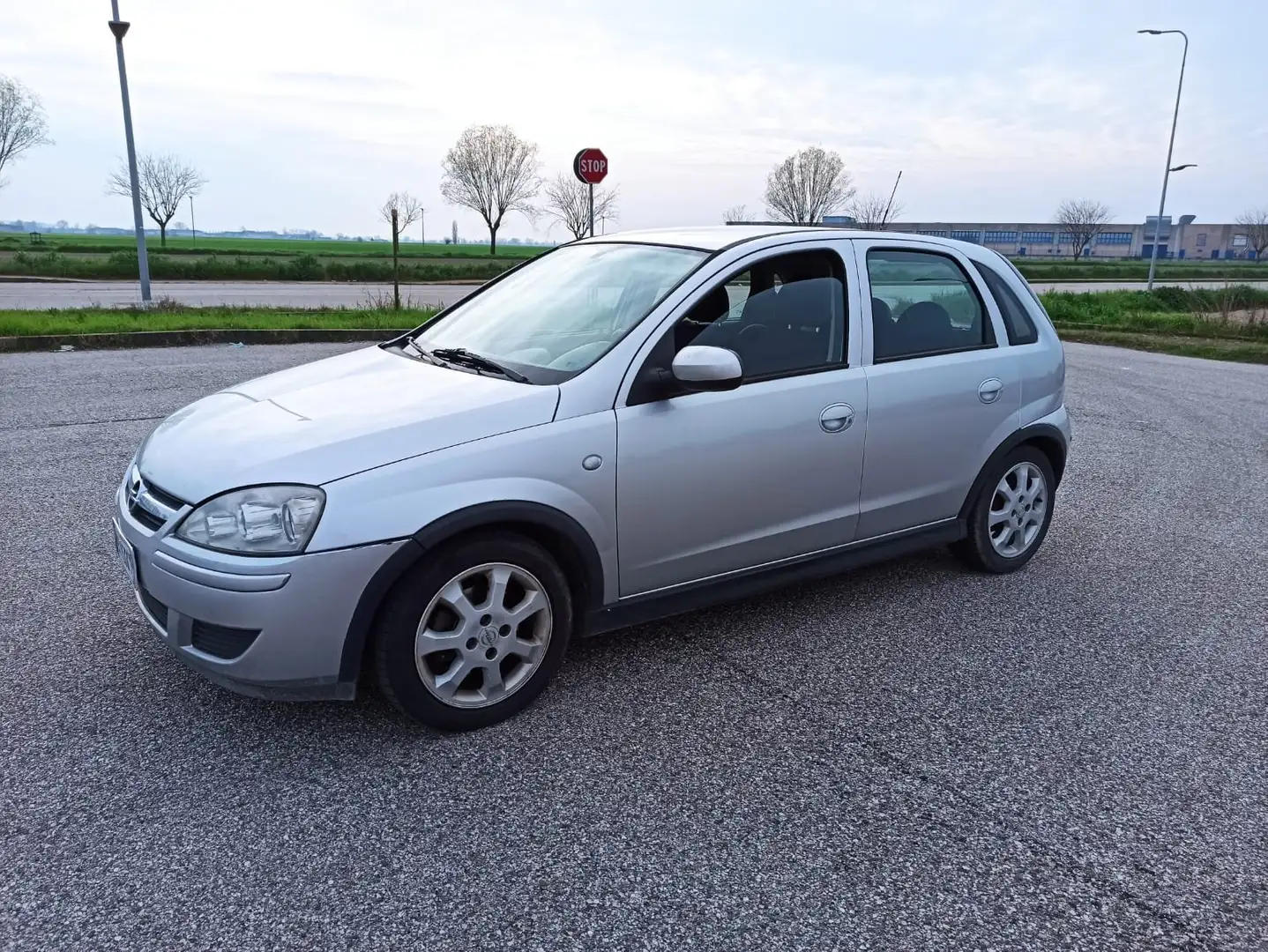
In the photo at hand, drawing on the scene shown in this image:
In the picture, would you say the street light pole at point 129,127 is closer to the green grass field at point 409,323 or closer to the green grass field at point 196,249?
the green grass field at point 409,323

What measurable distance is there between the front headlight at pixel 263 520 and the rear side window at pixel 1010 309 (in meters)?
3.50

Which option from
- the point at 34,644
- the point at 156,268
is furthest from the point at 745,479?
the point at 156,268

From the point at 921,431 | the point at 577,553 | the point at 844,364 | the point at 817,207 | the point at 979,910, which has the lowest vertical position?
the point at 979,910

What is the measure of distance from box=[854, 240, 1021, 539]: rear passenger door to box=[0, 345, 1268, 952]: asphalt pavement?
1.87ft

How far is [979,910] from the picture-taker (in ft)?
7.89

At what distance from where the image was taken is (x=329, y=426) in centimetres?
316

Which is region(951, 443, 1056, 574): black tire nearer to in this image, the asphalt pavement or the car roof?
the asphalt pavement

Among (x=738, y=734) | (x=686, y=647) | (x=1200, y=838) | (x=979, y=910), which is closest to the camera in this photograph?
(x=979, y=910)

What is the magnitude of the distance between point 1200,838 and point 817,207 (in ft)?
→ 177

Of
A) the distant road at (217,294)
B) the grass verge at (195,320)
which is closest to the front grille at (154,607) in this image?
the grass verge at (195,320)

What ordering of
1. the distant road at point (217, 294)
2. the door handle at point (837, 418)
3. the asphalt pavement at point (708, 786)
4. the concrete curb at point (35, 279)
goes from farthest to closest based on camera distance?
the concrete curb at point (35, 279) < the distant road at point (217, 294) < the door handle at point (837, 418) < the asphalt pavement at point (708, 786)

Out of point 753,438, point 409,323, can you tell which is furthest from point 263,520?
point 409,323

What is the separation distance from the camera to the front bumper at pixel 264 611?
2.82 metres

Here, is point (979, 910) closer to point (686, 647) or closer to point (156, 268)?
point (686, 647)
